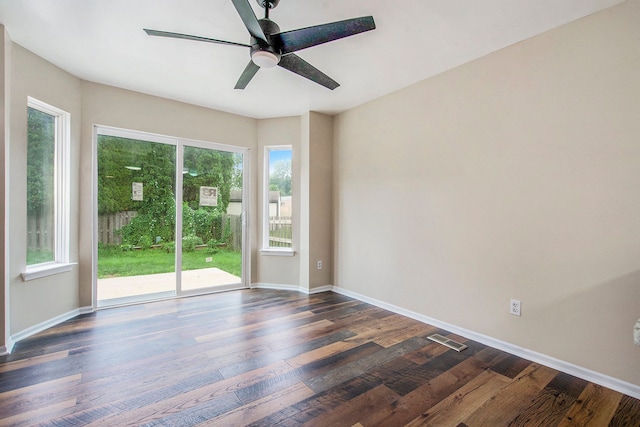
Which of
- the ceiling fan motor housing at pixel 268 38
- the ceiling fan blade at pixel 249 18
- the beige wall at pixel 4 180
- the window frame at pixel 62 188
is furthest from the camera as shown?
the window frame at pixel 62 188

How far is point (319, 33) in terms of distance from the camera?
1.85 meters

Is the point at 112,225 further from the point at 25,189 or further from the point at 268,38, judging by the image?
the point at 268,38

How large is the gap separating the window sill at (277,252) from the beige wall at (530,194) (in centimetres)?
150

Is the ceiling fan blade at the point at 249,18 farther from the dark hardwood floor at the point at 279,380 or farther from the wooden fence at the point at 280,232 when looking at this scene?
the wooden fence at the point at 280,232

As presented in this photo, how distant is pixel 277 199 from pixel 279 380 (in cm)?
294

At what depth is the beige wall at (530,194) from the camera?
199 centimetres

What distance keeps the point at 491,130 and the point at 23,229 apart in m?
4.41

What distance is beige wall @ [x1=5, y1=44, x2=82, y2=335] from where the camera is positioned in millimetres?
2625

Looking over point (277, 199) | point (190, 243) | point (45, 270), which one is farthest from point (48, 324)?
point (277, 199)

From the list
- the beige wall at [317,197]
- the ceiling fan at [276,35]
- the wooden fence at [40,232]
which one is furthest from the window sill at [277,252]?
the ceiling fan at [276,35]

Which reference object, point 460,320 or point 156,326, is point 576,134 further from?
point 156,326

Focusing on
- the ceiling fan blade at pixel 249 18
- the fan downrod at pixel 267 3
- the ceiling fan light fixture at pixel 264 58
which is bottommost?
the ceiling fan light fixture at pixel 264 58

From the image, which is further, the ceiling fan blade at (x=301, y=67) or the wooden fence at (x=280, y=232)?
the wooden fence at (x=280, y=232)

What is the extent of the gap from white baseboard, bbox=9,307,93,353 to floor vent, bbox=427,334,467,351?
12.4 feet
